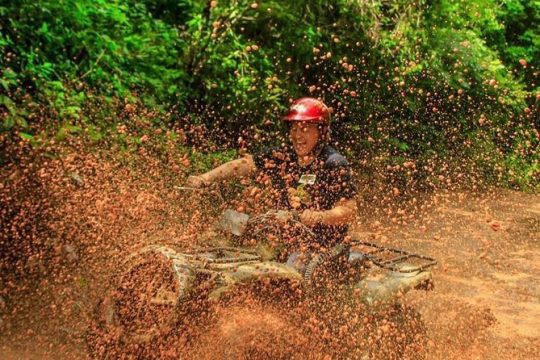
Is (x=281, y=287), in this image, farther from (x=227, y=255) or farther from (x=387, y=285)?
(x=387, y=285)

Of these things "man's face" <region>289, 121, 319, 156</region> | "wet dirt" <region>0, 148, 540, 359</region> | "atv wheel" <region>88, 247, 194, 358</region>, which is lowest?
"wet dirt" <region>0, 148, 540, 359</region>

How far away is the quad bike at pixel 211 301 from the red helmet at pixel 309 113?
1.08 m

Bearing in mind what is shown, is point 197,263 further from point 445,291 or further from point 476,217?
point 476,217

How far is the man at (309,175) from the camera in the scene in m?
5.06

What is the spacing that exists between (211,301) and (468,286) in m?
4.79

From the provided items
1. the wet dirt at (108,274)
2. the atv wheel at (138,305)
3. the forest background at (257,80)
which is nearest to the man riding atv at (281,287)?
the atv wheel at (138,305)

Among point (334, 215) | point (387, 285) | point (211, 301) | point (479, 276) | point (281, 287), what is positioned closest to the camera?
point (211, 301)

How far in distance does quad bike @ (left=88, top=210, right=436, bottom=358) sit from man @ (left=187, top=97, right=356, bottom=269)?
236 millimetres

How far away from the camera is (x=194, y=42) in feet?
29.3

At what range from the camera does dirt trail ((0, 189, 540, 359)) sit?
204 inches

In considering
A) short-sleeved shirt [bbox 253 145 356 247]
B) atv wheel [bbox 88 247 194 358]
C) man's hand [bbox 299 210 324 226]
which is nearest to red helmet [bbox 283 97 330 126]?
short-sleeved shirt [bbox 253 145 356 247]

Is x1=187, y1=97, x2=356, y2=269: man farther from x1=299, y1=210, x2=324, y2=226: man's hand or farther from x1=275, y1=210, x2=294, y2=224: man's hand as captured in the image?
x1=275, y1=210, x2=294, y2=224: man's hand

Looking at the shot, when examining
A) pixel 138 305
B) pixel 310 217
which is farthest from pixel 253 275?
pixel 138 305

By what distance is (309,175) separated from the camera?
17.3 feet
